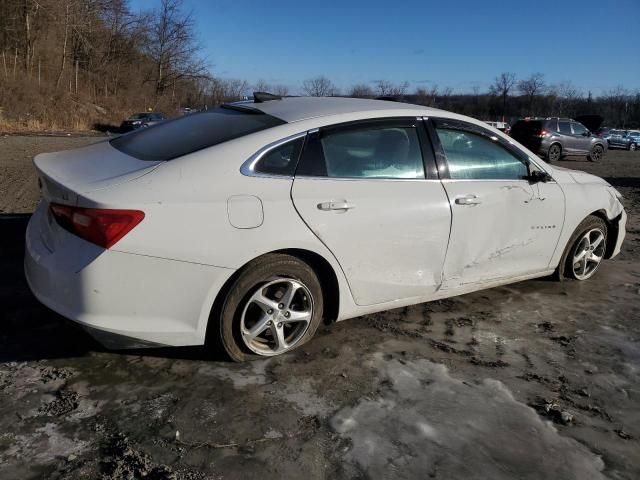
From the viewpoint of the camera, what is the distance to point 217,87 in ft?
213

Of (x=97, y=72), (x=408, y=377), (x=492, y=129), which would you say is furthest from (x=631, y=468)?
(x=97, y=72)

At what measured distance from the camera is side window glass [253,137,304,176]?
3156 mm

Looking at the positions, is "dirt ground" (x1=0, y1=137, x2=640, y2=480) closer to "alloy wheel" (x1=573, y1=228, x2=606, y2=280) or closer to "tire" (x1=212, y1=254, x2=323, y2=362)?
"tire" (x1=212, y1=254, x2=323, y2=362)

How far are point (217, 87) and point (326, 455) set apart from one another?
66246mm

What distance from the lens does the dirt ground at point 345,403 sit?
244 centimetres

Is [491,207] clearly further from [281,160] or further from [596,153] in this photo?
[596,153]

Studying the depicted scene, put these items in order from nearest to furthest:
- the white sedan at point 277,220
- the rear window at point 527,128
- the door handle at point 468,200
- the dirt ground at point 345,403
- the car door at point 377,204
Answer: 1. the dirt ground at point 345,403
2. the white sedan at point 277,220
3. the car door at point 377,204
4. the door handle at point 468,200
5. the rear window at point 527,128

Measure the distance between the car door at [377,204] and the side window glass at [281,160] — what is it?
0.15 ft

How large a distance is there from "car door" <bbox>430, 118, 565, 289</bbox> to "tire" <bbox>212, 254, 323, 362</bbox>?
43.1 inches

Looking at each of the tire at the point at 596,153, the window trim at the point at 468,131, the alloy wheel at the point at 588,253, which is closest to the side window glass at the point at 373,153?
the window trim at the point at 468,131

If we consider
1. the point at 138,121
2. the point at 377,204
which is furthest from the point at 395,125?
the point at 138,121

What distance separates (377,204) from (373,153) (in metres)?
0.37

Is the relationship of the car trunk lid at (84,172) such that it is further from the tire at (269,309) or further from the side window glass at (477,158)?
the side window glass at (477,158)

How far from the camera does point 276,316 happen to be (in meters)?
3.23
